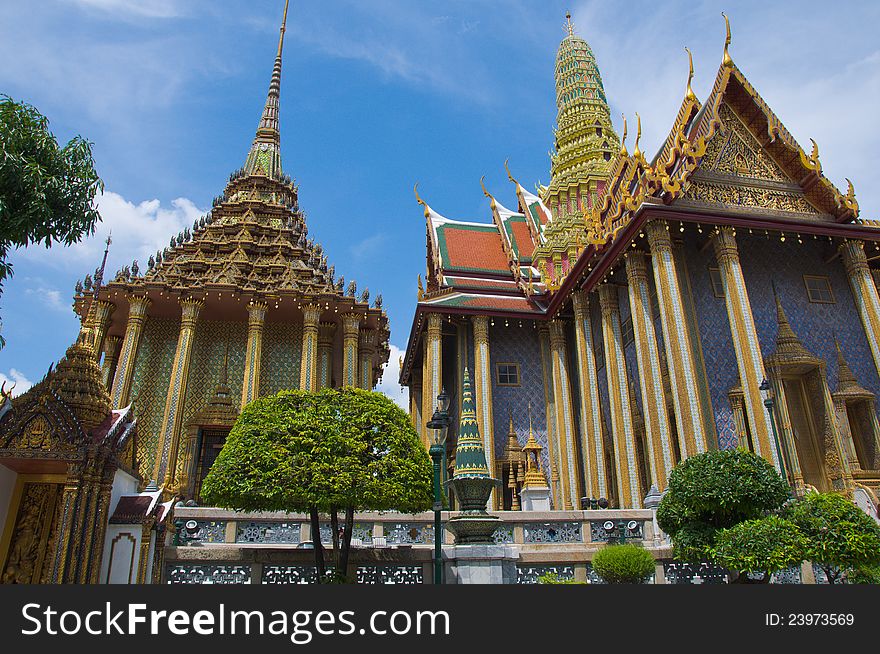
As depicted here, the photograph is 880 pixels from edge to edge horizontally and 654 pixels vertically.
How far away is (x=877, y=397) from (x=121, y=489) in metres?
15.0

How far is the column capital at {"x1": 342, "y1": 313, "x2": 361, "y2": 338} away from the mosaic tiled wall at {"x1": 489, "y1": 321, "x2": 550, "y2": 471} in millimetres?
4443

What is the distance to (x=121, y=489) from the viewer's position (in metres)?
6.79

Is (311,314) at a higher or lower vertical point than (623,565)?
higher

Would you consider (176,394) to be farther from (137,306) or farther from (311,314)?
(311,314)

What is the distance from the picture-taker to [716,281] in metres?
15.2

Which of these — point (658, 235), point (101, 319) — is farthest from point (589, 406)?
point (101, 319)

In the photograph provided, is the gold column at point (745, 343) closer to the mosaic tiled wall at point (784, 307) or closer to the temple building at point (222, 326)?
the mosaic tiled wall at point (784, 307)

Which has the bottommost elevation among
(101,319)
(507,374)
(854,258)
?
(507,374)

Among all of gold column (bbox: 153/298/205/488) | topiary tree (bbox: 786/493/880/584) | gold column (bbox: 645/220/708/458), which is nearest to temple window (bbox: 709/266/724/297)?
gold column (bbox: 645/220/708/458)

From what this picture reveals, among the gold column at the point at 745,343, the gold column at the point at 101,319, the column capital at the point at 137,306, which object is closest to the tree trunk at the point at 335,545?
the gold column at the point at 745,343

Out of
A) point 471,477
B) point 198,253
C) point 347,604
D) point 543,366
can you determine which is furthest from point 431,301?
point 347,604

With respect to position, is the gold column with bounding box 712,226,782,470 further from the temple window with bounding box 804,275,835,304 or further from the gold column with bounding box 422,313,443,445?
the gold column with bounding box 422,313,443,445

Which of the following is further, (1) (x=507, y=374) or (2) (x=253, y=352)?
(1) (x=507, y=374)

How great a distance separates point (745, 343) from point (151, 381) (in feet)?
54.9
